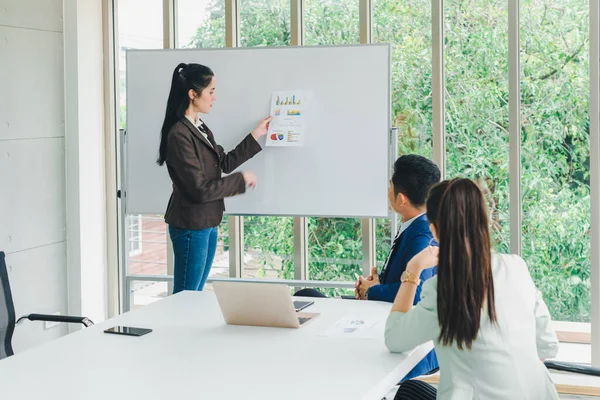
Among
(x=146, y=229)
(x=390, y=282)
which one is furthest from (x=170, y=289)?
(x=390, y=282)

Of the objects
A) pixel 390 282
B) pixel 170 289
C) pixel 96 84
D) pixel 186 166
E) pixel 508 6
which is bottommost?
pixel 170 289

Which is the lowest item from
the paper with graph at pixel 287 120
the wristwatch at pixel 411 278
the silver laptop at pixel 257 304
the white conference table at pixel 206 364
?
the white conference table at pixel 206 364

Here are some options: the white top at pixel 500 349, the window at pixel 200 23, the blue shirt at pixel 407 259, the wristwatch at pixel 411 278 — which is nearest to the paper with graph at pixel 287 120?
the window at pixel 200 23

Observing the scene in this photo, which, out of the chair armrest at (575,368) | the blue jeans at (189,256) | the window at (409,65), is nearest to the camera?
the chair armrest at (575,368)

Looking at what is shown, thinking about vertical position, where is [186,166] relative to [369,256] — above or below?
above

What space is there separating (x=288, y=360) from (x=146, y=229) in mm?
3216

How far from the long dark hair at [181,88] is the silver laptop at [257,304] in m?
1.74

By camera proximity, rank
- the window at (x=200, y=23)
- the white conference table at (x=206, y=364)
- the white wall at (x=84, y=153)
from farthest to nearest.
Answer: the window at (x=200, y=23), the white wall at (x=84, y=153), the white conference table at (x=206, y=364)

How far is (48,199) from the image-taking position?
16.3 feet

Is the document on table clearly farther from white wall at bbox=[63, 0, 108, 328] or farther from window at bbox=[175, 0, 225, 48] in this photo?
window at bbox=[175, 0, 225, 48]

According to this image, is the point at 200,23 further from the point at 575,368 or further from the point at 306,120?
the point at 575,368

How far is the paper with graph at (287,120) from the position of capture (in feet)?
14.9

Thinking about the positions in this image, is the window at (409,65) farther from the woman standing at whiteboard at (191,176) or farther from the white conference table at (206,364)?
the white conference table at (206,364)

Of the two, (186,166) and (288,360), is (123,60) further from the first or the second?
(288,360)
